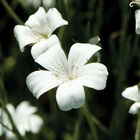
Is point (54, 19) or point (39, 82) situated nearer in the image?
point (39, 82)

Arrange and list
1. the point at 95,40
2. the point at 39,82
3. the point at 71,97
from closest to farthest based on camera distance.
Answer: the point at 71,97, the point at 39,82, the point at 95,40

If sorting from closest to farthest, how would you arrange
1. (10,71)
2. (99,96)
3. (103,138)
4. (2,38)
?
(103,138)
(99,96)
(10,71)
(2,38)

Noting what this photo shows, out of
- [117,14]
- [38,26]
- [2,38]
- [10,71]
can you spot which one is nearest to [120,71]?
[38,26]

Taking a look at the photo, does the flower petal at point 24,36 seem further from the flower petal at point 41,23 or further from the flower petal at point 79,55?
the flower petal at point 79,55

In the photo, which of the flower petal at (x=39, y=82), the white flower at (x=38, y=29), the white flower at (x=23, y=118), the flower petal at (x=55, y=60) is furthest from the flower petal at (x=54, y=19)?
the white flower at (x=23, y=118)

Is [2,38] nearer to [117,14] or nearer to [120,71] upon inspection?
[117,14]

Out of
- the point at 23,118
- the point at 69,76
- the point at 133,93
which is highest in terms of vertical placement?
the point at 69,76

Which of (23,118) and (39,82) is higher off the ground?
(39,82)

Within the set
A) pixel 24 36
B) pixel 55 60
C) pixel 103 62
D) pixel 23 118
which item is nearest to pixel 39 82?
pixel 55 60

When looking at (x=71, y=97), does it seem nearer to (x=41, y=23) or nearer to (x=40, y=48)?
(x=40, y=48)
